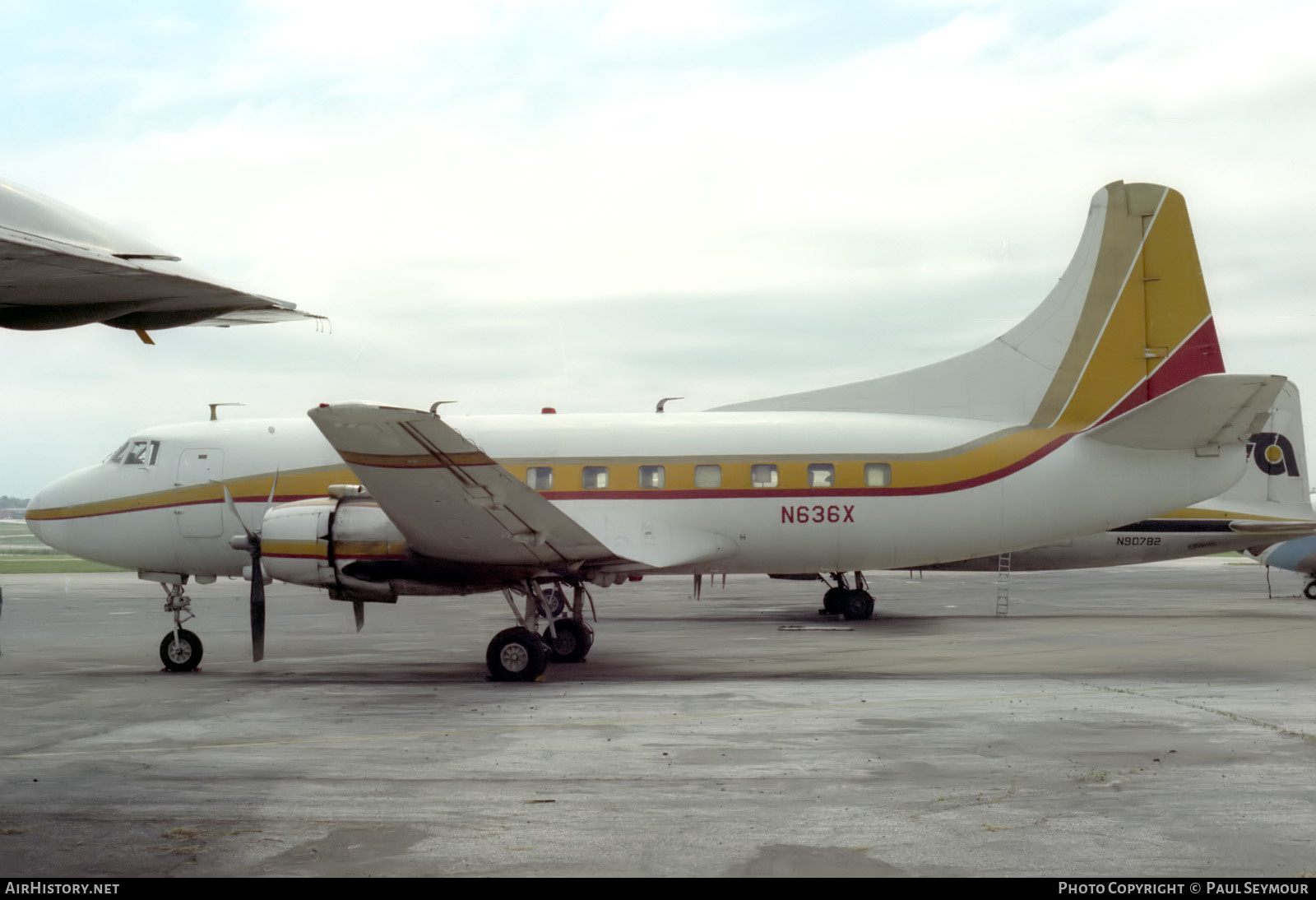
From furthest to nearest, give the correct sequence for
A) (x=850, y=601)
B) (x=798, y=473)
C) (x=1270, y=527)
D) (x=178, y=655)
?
(x=850, y=601)
(x=1270, y=527)
(x=798, y=473)
(x=178, y=655)

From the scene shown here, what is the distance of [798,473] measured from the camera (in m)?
17.7

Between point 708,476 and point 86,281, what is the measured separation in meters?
12.4

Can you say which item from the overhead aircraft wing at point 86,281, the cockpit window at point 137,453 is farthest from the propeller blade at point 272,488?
the overhead aircraft wing at point 86,281

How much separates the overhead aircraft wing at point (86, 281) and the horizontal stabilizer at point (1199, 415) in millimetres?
12894

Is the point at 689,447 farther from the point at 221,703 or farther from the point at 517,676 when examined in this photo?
the point at 221,703

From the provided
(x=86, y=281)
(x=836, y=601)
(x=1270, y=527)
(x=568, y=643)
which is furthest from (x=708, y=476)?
(x=1270, y=527)

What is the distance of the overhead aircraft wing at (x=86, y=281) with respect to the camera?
576 cm

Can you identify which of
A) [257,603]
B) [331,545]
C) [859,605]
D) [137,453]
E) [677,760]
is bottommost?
[677,760]

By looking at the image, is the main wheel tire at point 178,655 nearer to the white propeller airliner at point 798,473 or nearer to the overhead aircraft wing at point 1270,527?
the white propeller airliner at point 798,473

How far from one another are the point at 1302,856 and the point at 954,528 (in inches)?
420

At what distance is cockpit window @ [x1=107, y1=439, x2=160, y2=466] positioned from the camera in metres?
19.0

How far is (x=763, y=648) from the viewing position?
20.4 meters

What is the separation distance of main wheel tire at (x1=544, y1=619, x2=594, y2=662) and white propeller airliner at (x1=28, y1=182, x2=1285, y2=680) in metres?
0.03

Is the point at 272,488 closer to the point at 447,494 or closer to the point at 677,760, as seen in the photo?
the point at 447,494
